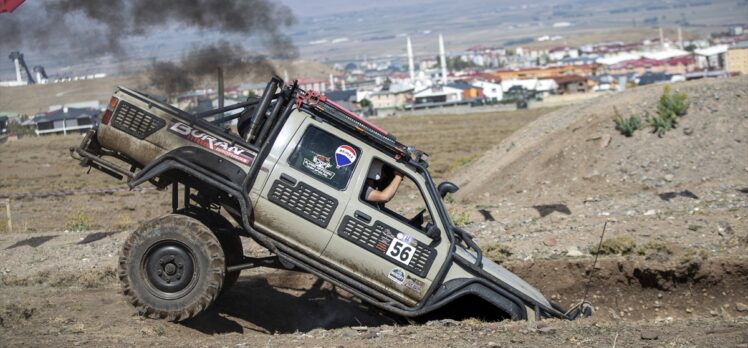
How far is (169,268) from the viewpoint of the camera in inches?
386

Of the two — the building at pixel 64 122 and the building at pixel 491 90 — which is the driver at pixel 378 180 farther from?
the building at pixel 491 90

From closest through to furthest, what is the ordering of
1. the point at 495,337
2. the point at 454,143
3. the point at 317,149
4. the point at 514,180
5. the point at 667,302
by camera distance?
the point at 495,337, the point at 317,149, the point at 667,302, the point at 514,180, the point at 454,143

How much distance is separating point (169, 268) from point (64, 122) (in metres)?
65.8

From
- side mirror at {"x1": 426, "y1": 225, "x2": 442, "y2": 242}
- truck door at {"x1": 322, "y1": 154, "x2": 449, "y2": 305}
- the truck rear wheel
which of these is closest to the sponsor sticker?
truck door at {"x1": 322, "y1": 154, "x2": 449, "y2": 305}

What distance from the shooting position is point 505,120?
5881 cm

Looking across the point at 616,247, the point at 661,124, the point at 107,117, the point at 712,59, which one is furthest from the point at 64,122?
the point at 712,59

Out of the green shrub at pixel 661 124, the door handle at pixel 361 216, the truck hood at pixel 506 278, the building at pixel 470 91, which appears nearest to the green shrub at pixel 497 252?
the truck hood at pixel 506 278

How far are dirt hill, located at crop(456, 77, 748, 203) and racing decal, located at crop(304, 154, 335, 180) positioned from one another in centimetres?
1203

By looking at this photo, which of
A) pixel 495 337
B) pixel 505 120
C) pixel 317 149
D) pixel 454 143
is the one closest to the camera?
pixel 495 337

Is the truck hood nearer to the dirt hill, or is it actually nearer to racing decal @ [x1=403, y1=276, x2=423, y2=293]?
racing decal @ [x1=403, y1=276, x2=423, y2=293]

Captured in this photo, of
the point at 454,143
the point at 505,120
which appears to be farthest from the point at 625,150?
the point at 505,120

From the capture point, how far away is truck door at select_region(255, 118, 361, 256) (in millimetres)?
9672

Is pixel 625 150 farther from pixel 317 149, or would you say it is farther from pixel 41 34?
pixel 317 149

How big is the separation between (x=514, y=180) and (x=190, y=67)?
29.5 feet
